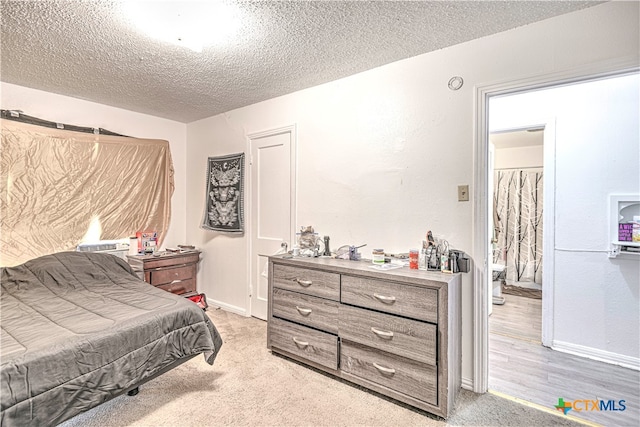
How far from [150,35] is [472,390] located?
326 centimetres

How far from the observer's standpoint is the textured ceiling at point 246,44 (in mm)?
1762

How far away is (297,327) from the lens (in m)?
2.42

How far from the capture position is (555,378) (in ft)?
7.30

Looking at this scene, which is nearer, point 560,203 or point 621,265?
point 621,265

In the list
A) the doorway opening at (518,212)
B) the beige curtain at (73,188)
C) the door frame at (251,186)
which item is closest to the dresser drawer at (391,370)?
the door frame at (251,186)

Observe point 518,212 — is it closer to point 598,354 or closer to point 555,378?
point 598,354

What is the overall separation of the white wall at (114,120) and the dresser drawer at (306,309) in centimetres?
231

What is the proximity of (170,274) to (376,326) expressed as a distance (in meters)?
2.63

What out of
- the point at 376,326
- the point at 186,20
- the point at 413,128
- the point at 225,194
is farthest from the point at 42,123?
the point at 376,326

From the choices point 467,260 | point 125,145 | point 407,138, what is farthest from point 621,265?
point 125,145

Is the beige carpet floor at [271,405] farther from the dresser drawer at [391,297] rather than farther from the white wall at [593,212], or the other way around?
the white wall at [593,212]

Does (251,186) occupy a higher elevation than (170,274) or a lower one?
higher

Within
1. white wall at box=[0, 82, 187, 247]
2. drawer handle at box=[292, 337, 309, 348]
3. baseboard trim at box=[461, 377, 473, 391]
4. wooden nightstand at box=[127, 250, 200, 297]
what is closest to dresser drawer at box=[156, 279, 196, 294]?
wooden nightstand at box=[127, 250, 200, 297]

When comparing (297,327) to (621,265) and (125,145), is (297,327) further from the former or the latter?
(125,145)
